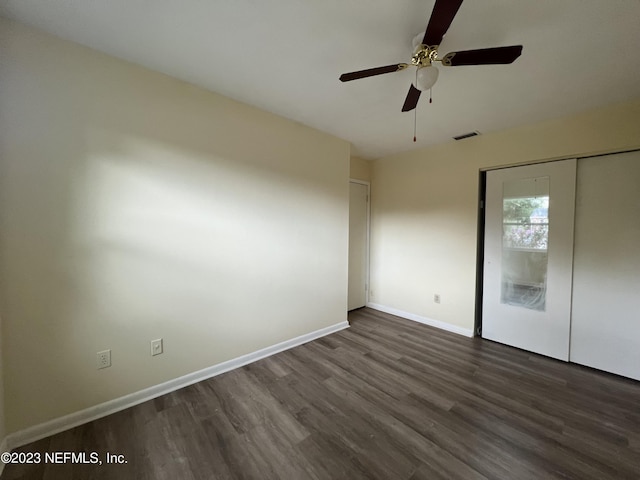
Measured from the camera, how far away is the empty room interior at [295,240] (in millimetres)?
1359

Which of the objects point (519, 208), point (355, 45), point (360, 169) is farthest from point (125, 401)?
point (519, 208)

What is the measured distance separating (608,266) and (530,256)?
0.55 metres

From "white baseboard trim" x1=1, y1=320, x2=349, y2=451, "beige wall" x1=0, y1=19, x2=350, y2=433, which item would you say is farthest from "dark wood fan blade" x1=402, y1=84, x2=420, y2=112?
"white baseboard trim" x1=1, y1=320, x2=349, y2=451

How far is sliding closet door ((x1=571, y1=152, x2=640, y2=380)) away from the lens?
6.97ft

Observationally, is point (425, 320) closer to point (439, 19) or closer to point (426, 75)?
point (426, 75)

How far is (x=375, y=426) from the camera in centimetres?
159

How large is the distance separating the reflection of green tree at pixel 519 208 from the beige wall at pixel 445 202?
31 cm

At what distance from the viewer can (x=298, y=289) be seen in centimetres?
271

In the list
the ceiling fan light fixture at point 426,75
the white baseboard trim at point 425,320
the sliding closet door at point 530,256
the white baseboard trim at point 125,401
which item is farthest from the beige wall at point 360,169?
the white baseboard trim at point 125,401

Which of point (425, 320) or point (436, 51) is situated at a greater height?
point (436, 51)

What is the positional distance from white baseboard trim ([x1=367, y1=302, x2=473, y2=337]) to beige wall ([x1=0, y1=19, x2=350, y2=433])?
1.92 metres

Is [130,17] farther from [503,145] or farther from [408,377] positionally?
[503,145]

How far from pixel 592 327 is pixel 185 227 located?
3865mm

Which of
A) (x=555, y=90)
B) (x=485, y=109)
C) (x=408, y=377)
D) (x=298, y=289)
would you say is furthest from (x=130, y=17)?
(x=408, y=377)
